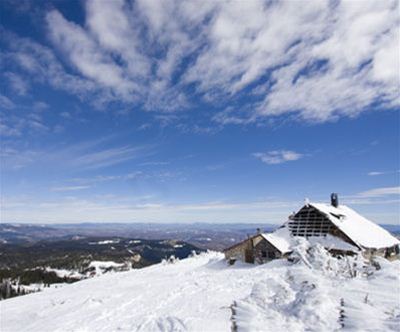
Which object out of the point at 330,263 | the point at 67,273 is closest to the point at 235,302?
the point at 330,263

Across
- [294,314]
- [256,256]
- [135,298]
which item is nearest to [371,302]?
[294,314]

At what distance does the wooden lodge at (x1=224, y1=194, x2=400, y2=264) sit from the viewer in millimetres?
37750

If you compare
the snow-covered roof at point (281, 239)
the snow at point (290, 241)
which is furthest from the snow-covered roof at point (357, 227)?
the snow-covered roof at point (281, 239)

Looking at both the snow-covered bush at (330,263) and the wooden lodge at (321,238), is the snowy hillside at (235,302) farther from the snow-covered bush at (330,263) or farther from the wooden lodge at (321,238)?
the wooden lodge at (321,238)

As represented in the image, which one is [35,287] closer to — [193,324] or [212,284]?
[212,284]

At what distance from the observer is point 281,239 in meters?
41.2

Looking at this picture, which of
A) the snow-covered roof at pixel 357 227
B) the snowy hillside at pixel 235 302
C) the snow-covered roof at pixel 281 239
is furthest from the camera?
the snow-covered roof at pixel 281 239

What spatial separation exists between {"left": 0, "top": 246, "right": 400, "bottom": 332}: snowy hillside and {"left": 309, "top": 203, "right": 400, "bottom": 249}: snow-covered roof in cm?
1002

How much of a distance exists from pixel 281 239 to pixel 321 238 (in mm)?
4639

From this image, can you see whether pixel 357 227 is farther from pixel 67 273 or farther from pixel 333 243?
pixel 67 273

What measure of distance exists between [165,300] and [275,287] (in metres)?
14.3

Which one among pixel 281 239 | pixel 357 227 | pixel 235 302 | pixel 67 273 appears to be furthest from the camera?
pixel 67 273

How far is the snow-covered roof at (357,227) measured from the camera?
38125mm

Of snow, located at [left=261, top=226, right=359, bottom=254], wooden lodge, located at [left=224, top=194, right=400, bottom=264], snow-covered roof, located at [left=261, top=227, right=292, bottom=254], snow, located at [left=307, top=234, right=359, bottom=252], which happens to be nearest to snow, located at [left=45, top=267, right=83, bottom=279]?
snow-covered roof, located at [left=261, top=227, right=292, bottom=254]
